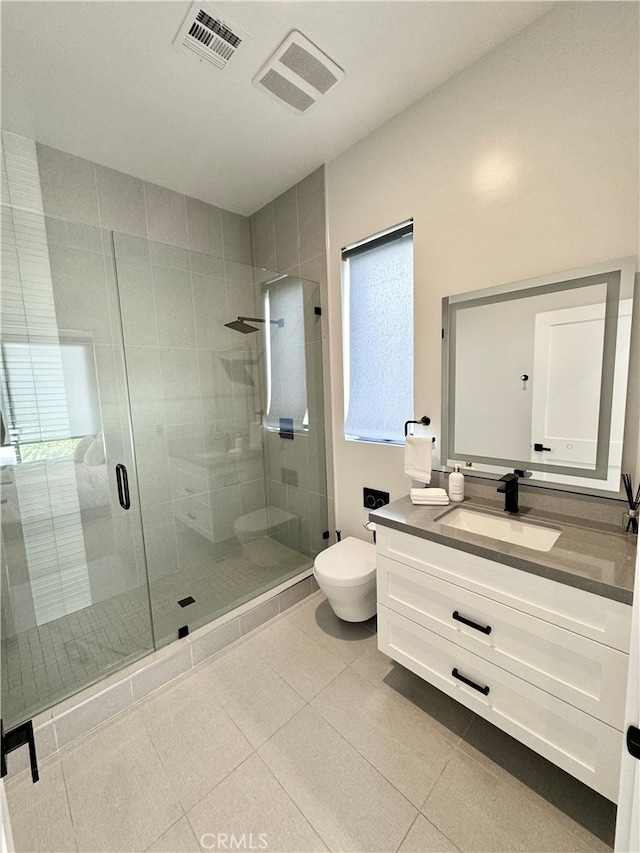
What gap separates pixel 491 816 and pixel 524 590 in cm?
76

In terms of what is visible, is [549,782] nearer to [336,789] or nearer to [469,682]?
[469,682]

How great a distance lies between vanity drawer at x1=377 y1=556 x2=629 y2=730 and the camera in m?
1.02

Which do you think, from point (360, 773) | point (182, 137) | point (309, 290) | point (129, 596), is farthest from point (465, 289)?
point (129, 596)

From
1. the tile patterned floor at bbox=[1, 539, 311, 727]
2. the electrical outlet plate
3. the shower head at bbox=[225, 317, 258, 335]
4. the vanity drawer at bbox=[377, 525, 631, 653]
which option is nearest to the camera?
the vanity drawer at bbox=[377, 525, 631, 653]

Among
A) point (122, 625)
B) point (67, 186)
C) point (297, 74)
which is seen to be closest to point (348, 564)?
point (122, 625)

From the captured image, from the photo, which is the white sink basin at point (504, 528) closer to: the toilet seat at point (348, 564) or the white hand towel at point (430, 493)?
the white hand towel at point (430, 493)

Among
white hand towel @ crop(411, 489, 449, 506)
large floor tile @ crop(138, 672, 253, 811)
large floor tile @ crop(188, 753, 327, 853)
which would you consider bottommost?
large floor tile @ crop(188, 753, 327, 853)

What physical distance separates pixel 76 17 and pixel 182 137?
2.16ft

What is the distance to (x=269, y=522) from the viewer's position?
2.66m

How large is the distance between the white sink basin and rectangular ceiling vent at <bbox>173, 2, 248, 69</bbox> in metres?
2.13

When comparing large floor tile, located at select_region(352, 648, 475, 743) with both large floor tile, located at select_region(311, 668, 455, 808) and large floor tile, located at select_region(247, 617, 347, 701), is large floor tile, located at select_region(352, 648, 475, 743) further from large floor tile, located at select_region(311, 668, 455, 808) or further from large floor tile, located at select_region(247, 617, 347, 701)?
large floor tile, located at select_region(247, 617, 347, 701)

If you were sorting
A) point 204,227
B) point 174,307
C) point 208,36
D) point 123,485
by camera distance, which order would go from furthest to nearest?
point 204,227 → point 174,307 → point 123,485 → point 208,36

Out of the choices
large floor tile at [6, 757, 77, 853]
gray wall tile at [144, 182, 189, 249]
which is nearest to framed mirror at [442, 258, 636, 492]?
gray wall tile at [144, 182, 189, 249]

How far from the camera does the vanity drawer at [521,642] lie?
102 cm
